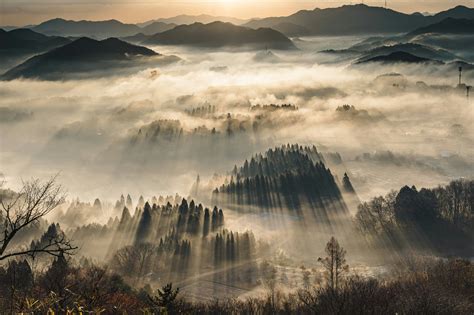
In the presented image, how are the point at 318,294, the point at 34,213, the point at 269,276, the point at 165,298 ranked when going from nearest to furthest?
the point at 34,213 → the point at 165,298 → the point at 318,294 → the point at 269,276

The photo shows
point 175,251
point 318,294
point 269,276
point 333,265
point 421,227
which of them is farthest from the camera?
point 421,227

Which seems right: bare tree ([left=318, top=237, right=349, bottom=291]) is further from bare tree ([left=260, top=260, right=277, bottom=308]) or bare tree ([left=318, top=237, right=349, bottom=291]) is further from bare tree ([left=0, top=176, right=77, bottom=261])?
bare tree ([left=0, top=176, right=77, bottom=261])

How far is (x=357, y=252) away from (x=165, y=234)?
64.9 m

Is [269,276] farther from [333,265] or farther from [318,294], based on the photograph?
[318,294]

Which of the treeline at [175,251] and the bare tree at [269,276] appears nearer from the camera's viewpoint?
the bare tree at [269,276]

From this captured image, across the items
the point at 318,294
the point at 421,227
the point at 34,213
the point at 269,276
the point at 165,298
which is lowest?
the point at 269,276

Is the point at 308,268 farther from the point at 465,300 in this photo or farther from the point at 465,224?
the point at 465,300

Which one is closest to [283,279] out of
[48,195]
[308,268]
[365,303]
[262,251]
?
[308,268]

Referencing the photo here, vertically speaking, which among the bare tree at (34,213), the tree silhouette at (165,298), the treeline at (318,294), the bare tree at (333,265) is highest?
the bare tree at (34,213)

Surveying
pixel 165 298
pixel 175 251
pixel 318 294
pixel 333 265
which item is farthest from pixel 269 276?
pixel 165 298

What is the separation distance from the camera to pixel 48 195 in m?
24.7

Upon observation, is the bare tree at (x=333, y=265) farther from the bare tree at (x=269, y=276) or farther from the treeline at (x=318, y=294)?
the bare tree at (x=269, y=276)

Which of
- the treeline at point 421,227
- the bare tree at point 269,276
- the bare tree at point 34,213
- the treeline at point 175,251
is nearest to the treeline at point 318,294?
the bare tree at point 269,276

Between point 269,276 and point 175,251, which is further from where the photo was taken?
point 175,251
